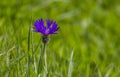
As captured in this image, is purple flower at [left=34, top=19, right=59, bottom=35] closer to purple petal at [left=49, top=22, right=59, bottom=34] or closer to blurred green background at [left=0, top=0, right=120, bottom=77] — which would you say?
purple petal at [left=49, top=22, right=59, bottom=34]

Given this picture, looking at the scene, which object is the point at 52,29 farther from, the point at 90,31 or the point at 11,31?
the point at 90,31

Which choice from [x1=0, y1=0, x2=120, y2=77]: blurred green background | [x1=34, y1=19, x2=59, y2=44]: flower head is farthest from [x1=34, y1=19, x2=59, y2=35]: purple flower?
[x1=0, y1=0, x2=120, y2=77]: blurred green background

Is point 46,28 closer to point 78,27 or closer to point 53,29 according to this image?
point 53,29

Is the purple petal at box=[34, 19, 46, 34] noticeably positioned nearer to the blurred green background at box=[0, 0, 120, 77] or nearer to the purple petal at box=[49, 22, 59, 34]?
the purple petal at box=[49, 22, 59, 34]

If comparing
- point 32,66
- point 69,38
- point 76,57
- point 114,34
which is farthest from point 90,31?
point 32,66

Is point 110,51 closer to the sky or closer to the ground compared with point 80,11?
closer to the ground

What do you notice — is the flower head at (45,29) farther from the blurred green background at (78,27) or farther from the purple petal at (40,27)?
the blurred green background at (78,27)

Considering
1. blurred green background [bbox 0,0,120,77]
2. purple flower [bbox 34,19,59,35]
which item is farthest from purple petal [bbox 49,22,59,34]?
blurred green background [bbox 0,0,120,77]

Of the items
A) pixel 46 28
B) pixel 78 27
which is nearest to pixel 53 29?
pixel 46 28

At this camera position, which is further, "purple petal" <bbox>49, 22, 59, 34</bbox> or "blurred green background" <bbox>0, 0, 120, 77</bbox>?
"blurred green background" <bbox>0, 0, 120, 77</bbox>

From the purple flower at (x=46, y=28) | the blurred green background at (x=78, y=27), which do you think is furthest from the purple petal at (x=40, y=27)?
the blurred green background at (x=78, y=27)

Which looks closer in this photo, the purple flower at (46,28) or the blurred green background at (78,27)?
the purple flower at (46,28)
